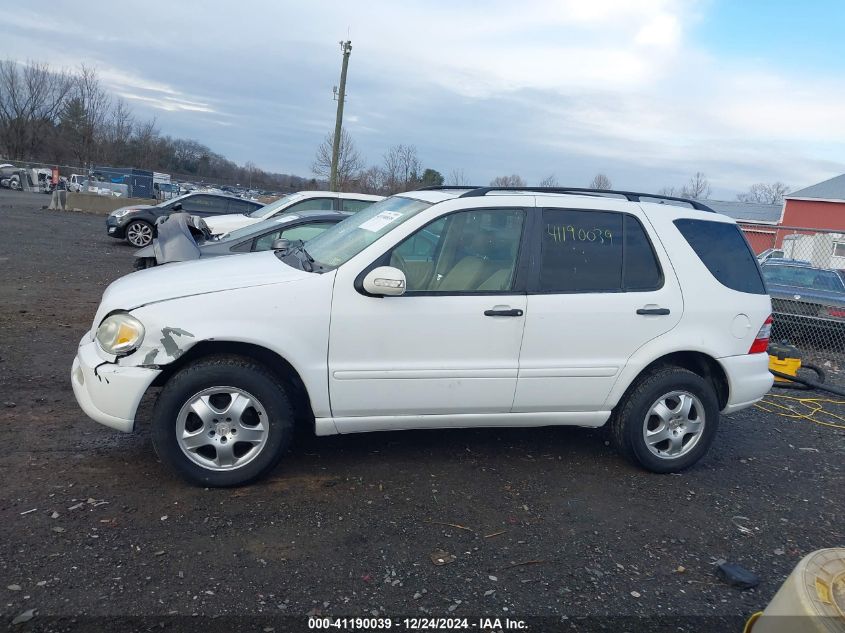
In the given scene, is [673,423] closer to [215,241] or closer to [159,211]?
[215,241]

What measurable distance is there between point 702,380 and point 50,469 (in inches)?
166

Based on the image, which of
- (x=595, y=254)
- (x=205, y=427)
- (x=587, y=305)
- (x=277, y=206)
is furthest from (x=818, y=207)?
(x=205, y=427)

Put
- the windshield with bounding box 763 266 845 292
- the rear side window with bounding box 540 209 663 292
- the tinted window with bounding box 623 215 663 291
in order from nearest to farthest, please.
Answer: the rear side window with bounding box 540 209 663 292
the tinted window with bounding box 623 215 663 291
the windshield with bounding box 763 266 845 292

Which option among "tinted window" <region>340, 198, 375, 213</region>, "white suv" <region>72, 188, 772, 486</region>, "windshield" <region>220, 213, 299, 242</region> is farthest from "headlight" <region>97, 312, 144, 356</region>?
"tinted window" <region>340, 198, 375, 213</region>

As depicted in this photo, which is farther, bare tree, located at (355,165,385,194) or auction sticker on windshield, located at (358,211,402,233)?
bare tree, located at (355,165,385,194)

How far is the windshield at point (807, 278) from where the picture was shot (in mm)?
10438

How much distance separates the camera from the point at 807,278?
10641mm

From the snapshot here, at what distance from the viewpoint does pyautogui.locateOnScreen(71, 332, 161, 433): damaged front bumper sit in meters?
3.75

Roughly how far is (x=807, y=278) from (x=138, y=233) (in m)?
14.5

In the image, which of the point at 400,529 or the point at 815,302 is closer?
the point at 400,529

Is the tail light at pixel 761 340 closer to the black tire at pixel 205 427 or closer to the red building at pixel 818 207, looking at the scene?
the black tire at pixel 205 427

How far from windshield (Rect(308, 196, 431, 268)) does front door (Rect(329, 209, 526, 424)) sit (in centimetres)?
20

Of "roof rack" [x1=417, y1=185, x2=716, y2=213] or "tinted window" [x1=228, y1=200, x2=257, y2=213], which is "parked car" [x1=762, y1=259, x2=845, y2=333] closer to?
"roof rack" [x1=417, y1=185, x2=716, y2=213]

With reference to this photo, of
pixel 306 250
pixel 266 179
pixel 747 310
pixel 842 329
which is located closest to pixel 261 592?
pixel 306 250
